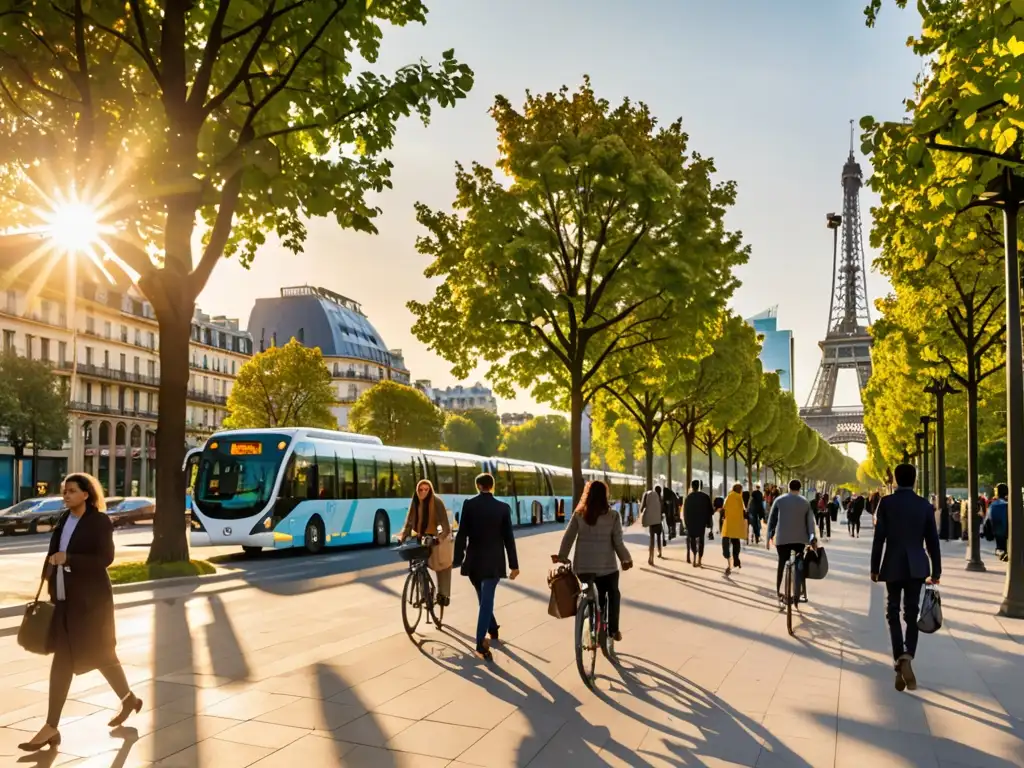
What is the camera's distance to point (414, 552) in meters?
10.5

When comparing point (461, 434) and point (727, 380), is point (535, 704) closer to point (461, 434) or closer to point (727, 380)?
point (727, 380)

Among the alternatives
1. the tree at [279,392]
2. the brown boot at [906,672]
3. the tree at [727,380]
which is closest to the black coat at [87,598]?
the brown boot at [906,672]

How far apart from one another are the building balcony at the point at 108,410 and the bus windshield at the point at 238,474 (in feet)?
156

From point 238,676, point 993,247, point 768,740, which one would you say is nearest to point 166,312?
point 238,676

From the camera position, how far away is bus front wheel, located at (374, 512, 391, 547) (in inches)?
1111

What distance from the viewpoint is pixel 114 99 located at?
16.4 meters

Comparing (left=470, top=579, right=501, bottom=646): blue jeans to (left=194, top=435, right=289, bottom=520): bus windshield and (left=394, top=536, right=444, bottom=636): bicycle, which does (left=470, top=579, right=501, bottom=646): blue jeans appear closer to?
(left=394, top=536, right=444, bottom=636): bicycle

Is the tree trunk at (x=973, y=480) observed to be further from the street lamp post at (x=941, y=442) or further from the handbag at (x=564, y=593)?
the handbag at (x=564, y=593)

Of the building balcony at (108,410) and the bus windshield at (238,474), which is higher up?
the building balcony at (108,410)

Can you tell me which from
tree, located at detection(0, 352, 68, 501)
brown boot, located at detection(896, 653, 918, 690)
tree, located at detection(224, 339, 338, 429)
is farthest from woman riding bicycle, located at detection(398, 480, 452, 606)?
tree, located at detection(224, 339, 338, 429)

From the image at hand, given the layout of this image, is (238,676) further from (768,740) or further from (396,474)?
(396,474)

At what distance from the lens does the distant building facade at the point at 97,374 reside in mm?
60844

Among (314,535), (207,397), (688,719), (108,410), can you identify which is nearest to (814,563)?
(688,719)

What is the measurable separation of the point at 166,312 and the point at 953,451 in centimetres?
5171
